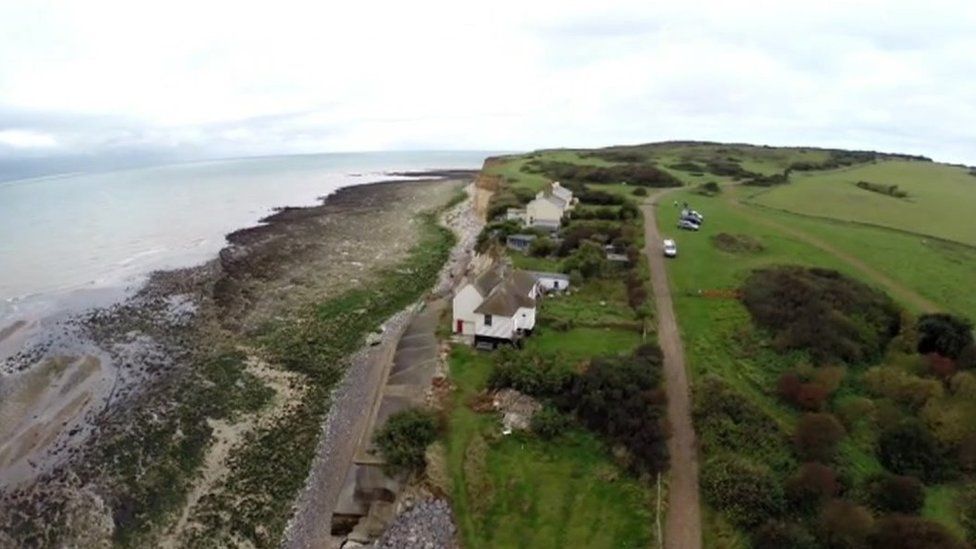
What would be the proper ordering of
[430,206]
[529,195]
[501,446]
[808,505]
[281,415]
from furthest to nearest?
[430,206]
[529,195]
[281,415]
[501,446]
[808,505]

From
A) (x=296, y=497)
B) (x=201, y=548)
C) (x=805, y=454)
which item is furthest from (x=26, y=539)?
(x=805, y=454)

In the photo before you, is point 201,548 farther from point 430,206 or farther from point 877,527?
point 430,206

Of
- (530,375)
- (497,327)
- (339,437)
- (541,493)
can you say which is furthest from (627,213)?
(541,493)

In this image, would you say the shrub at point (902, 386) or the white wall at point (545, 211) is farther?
the white wall at point (545, 211)

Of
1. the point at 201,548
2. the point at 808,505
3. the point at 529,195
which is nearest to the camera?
the point at 808,505

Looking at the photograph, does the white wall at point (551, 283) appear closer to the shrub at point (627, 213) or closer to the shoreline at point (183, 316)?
the shoreline at point (183, 316)

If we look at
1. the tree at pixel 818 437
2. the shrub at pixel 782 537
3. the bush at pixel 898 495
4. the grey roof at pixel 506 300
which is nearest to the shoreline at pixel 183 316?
the grey roof at pixel 506 300
